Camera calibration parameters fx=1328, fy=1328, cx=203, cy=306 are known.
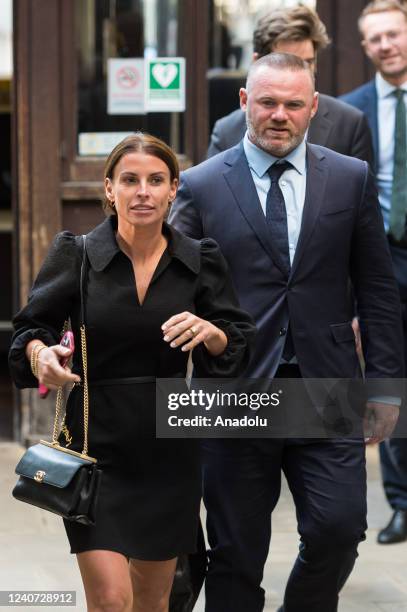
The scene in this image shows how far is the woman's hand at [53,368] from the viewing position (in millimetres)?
3592

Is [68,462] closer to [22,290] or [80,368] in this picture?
[80,368]

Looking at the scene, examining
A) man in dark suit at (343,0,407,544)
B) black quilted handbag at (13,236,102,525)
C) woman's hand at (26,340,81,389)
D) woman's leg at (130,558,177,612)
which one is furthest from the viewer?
man in dark suit at (343,0,407,544)

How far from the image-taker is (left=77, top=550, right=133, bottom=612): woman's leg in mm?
3682

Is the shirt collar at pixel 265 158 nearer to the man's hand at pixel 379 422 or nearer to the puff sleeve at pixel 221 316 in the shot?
the puff sleeve at pixel 221 316

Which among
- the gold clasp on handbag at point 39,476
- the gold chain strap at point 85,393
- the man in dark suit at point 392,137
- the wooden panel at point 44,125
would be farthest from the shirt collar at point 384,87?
the gold clasp on handbag at point 39,476

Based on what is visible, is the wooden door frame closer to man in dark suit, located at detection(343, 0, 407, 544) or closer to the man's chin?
man in dark suit, located at detection(343, 0, 407, 544)

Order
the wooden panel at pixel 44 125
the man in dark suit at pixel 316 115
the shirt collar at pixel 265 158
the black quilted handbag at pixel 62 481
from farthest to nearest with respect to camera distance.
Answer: the wooden panel at pixel 44 125, the man in dark suit at pixel 316 115, the shirt collar at pixel 265 158, the black quilted handbag at pixel 62 481

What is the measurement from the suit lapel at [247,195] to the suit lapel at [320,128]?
28.7 inches

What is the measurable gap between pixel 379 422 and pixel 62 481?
121 centimetres

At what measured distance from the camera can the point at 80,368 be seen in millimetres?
3871

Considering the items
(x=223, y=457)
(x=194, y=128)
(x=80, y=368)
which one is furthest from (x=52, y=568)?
(x=194, y=128)

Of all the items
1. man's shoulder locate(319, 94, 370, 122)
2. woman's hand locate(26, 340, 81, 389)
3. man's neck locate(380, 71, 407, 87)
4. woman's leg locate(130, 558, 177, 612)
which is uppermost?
man's neck locate(380, 71, 407, 87)

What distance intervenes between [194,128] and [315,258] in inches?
124

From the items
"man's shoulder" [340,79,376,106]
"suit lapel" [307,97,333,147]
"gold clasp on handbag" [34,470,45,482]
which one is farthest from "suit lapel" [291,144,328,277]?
"man's shoulder" [340,79,376,106]
